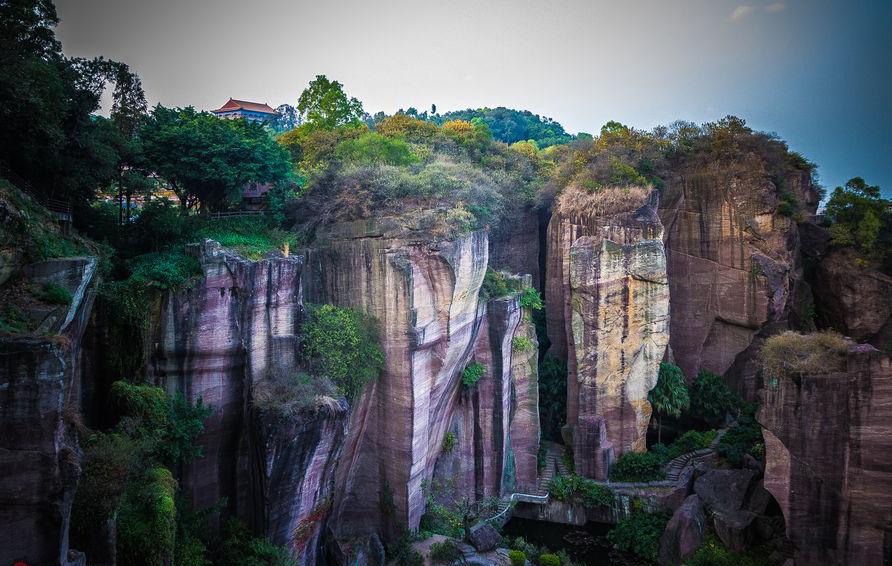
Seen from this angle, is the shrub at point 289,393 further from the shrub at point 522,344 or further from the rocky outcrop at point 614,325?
the rocky outcrop at point 614,325

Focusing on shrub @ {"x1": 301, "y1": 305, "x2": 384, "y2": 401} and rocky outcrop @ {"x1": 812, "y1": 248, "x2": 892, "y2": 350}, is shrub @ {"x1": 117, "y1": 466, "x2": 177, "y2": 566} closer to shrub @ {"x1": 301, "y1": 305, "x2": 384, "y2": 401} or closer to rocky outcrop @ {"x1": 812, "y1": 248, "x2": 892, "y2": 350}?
shrub @ {"x1": 301, "y1": 305, "x2": 384, "y2": 401}

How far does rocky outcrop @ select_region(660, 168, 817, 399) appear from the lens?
80.7 feet

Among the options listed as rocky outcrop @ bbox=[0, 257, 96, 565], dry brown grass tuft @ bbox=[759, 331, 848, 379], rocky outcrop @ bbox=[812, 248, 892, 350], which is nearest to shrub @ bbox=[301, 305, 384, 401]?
rocky outcrop @ bbox=[0, 257, 96, 565]

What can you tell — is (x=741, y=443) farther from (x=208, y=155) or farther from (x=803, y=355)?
(x=208, y=155)

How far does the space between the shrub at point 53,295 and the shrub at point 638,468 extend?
1881 centimetres

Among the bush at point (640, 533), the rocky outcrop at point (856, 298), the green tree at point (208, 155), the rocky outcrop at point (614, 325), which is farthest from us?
the rocky outcrop at point (856, 298)

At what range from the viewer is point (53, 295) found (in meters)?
10.8

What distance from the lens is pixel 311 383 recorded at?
49.2 feet

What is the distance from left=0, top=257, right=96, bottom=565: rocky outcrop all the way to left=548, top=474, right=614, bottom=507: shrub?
639 inches

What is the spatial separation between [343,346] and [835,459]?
1342cm

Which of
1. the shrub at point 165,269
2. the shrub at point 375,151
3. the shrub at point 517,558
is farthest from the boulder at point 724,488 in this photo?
the shrub at point 165,269

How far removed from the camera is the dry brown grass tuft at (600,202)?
23.2m

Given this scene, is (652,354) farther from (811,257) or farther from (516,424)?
(811,257)

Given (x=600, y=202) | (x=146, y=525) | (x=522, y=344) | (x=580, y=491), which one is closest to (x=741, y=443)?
(x=580, y=491)
